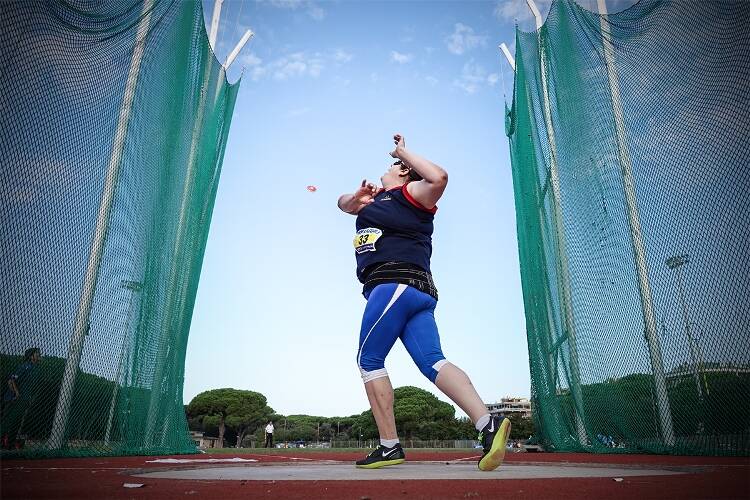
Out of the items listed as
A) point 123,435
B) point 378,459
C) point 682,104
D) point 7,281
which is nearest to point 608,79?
point 682,104

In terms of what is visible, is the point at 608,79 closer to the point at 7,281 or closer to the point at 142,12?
the point at 142,12

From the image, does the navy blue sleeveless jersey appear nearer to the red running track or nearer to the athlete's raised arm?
the athlete's raised arm

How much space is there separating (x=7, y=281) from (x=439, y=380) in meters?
2.34

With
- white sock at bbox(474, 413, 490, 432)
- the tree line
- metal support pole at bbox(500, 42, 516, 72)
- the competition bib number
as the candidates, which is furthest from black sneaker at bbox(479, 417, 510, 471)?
the tree line

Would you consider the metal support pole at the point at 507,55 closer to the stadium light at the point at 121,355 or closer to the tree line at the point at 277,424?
the stadium light at the point at 121,355

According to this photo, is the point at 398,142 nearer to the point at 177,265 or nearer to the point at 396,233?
the point at 396,233

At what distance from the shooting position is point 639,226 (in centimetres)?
398

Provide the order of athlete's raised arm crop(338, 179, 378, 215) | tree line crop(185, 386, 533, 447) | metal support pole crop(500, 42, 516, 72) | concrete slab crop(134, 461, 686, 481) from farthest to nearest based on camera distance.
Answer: tree line crop(185, 386, 533, 447) → metal support pole crop(500, 42, 516, 72) → athlete's raised arm crop(338, 179, 378, 215) → concrete slab crop(134, 461, 686, 481)

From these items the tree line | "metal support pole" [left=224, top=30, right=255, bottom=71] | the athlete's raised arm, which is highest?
"metal support pole" [left=224, top=30, right=255, bottom=71]

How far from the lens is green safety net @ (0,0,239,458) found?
278 cm

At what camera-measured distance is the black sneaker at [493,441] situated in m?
2.17

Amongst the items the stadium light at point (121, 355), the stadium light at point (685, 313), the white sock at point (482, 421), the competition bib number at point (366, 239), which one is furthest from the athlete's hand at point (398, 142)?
the stadium light at point (121, 355)

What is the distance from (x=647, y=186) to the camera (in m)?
3.85

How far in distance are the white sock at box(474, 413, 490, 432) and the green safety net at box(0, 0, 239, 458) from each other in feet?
8.03
